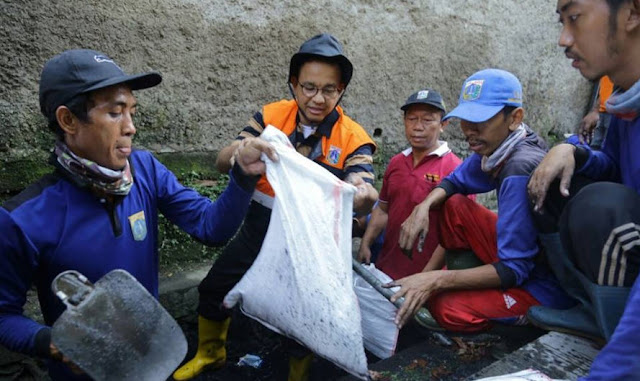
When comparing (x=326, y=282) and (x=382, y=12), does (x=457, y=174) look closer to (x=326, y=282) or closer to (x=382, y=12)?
(x=326, y=282)

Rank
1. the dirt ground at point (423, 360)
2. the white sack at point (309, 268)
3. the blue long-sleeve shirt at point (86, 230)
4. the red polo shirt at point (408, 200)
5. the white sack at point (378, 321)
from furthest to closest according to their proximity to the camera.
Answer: the red polo shirt at point (408, 200)
the white sack at point (378, 321)
the dirt ground at point (423, 360)
the white sack at point (309, 268)
the blue long-sleeve shirt at point (86, 230)

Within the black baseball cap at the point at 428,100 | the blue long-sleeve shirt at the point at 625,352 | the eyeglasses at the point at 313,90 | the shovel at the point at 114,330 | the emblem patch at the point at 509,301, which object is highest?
the black baseball cap at the point at 428,100

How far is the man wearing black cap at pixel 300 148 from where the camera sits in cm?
250

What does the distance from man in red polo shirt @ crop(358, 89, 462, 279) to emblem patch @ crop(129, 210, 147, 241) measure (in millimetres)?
1547

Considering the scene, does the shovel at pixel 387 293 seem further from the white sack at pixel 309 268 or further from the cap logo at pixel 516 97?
the cap logo at pixel 516 97

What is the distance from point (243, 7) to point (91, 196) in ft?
6.91

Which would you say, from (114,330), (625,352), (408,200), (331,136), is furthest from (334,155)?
(625,352)

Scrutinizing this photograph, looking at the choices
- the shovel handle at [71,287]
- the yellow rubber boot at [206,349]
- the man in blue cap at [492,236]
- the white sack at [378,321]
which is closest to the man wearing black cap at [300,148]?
the yellow rubber boot at [206,349]

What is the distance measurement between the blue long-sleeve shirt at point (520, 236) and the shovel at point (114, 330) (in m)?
1.44

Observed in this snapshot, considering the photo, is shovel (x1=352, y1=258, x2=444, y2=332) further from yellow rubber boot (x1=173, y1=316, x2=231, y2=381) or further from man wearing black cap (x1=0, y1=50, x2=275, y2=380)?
yellow rubber boot (x1=173, y1=316, x2=231, y2=381)

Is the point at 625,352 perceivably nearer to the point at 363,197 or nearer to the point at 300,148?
the point at 363,197

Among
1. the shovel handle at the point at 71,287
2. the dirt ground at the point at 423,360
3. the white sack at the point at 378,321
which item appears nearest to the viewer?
the shovel handle at the point at 71,287

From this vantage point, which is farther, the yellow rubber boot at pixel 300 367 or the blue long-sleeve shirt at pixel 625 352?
the yellow rubber boot at pixel 300 367

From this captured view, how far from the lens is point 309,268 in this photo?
1676 mm
